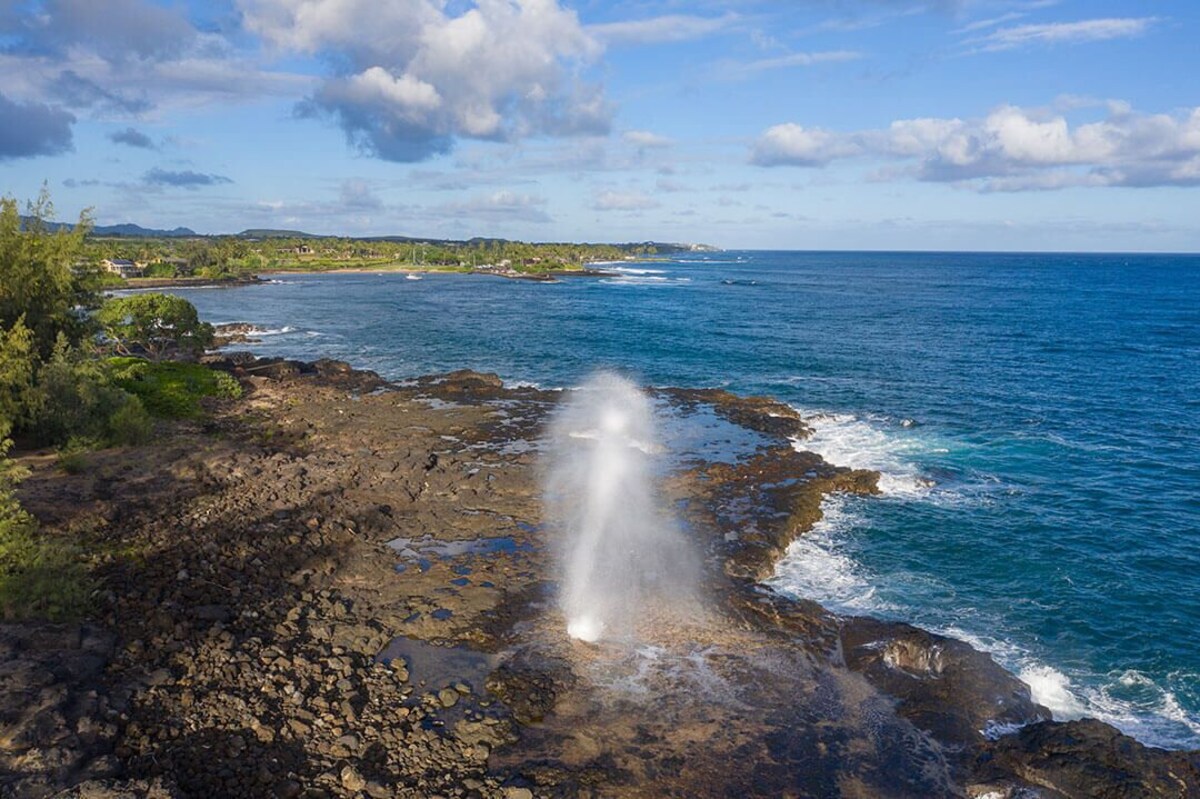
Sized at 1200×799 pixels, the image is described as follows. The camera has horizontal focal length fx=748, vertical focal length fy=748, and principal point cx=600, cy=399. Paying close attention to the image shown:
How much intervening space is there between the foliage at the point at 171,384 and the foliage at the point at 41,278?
11.4 ft

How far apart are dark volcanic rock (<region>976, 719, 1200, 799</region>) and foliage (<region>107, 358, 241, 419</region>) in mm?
44434

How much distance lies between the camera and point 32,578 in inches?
806

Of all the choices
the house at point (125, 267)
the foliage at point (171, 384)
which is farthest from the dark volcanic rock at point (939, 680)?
the house at point (125, 267)

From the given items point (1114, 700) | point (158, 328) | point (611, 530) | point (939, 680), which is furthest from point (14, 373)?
point (1114, 700)

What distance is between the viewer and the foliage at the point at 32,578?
792 inches

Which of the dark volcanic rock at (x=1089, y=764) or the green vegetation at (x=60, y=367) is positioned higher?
the green vegetation at (x=60, y=367)

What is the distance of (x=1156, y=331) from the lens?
307ft

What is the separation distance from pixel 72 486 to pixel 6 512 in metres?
8.99

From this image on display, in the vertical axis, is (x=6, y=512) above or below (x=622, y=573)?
above

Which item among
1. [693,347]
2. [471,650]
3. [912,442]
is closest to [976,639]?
[471,650]

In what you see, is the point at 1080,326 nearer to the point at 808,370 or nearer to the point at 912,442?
the point at 808,370

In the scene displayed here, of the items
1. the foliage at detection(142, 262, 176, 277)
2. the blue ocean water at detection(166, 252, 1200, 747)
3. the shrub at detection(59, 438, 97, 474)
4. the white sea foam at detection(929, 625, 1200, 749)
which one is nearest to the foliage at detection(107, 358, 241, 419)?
the shrub at detection(59, 438, 97, 474)

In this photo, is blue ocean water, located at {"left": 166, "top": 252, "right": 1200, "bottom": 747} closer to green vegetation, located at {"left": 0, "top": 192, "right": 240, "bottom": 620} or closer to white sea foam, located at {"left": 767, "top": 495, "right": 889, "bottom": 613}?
white sea foam, located at {"left": 767, "top": 495, "right": 889, "bottom": 613}

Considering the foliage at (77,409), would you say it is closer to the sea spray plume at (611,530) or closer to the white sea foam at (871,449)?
the sea spray plume at (611,530)
